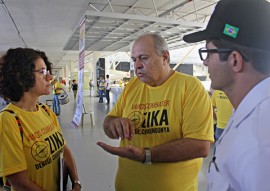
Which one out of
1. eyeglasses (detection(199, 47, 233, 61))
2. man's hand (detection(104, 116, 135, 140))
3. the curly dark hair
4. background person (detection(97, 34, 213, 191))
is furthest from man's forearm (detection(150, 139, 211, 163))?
the curly dark hair

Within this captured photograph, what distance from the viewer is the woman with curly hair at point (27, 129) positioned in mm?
1238

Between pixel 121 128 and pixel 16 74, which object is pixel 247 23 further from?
pixel 16 74

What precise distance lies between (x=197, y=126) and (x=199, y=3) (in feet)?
23.8

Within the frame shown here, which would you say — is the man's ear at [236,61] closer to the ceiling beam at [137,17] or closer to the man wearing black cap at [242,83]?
the man wearing black cap at [242,83]

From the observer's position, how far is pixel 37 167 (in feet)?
4.44

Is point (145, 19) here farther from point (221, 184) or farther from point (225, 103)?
point (221, 184)

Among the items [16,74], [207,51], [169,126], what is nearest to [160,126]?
[169,126]

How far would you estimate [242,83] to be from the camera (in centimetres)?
81

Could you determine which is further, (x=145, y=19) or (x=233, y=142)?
(x=145, y=19)

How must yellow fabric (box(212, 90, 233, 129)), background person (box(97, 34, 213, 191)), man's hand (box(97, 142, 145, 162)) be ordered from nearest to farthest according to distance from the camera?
1. man's hand (box(97, 142, 145, 162))
2. background person (box(97, 34, 213, 191))
3. yellow fabric (box(212, 90, 233, 129))

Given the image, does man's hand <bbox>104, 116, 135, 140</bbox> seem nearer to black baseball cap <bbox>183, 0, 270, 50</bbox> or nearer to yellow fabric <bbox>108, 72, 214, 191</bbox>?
yellow fabric <bbox>108, 72, 214, 191</bbox>

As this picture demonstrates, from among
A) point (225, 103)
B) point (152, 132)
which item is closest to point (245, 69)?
point (152, 132)

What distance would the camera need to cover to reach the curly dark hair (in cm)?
141

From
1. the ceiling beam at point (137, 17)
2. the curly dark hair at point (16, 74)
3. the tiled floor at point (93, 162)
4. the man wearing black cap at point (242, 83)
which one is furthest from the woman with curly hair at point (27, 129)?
the ceiling beam at point (137, 17)
